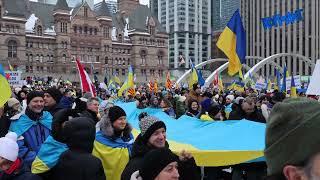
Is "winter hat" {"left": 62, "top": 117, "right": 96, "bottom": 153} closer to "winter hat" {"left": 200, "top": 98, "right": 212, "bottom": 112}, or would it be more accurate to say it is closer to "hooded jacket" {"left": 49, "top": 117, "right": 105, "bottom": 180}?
"hooded jacket" {"left": 49, "top": 117, "right": 105, "bottom": 180}

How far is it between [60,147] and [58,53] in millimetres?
69236

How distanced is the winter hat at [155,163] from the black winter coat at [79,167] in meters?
0.66

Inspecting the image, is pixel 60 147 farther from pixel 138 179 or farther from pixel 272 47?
pixel 272 47

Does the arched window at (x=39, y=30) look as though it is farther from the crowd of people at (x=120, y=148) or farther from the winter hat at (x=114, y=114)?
the winter hat at (x=114, y=114)

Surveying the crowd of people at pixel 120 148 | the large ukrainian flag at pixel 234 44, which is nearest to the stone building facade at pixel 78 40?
the large ukrainian flag at pixel 234 44

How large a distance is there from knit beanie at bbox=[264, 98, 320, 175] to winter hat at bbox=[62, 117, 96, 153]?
235 centimetres

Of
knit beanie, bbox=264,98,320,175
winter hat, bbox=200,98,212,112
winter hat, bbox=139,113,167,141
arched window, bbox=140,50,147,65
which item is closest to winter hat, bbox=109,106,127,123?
winter hat, bbox=139,113,167,141

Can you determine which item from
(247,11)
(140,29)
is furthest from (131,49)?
(247,11)

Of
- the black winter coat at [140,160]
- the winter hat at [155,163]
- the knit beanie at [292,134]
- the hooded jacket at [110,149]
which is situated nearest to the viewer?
the knit beanie at [292,134]

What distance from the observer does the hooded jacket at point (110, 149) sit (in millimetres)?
4508

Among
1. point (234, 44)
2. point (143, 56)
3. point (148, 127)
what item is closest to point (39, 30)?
point (143, 56)

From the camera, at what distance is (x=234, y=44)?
10984mm

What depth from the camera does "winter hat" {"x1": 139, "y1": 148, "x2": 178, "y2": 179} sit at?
2.93m

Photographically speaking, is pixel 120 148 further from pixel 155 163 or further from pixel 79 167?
pixel 155 163
